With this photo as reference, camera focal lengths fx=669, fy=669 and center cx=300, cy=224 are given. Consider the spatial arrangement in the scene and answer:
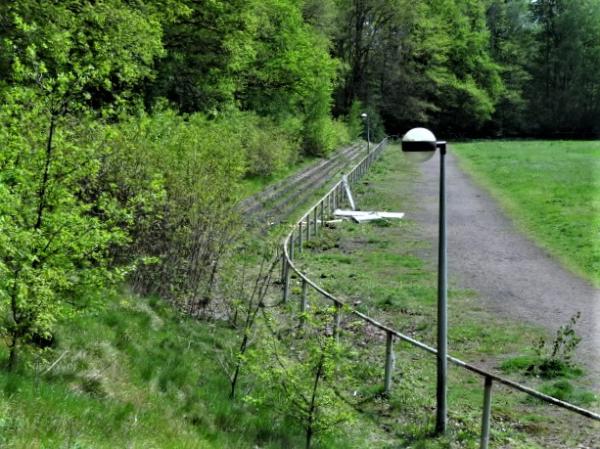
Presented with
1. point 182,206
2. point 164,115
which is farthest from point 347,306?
point 164,115

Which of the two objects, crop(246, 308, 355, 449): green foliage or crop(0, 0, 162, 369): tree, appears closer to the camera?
crop(0, 0, 162, 369): tree

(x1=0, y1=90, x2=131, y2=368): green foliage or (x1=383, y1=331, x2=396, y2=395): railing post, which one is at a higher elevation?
(x1=0, y1=90, x2=131, y2=368): green foliage

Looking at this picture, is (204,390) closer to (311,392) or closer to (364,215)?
(311,392)

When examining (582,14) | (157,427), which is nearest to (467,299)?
(157,427)

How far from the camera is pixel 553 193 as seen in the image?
1159 inches

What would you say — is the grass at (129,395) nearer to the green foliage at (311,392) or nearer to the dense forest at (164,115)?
the green foliage at (311,392)

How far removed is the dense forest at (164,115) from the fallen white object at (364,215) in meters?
4.11

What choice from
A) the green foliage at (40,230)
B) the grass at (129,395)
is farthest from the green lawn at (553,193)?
the green foliage at (40,230)

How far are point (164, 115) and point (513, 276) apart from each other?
8797 millimetres

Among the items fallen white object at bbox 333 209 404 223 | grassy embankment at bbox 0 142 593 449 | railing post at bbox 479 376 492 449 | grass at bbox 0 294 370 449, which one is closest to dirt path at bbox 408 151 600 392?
grassy embankment at bbox 0 142 593 449

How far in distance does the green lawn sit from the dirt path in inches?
26.4

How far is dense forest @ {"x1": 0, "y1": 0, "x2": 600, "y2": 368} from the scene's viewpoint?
5.66m

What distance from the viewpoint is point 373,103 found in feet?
225

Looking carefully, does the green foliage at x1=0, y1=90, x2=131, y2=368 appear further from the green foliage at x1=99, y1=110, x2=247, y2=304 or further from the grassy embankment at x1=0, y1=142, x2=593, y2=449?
the green foliage at x1=99, y1=110, x2=247, y2=304
